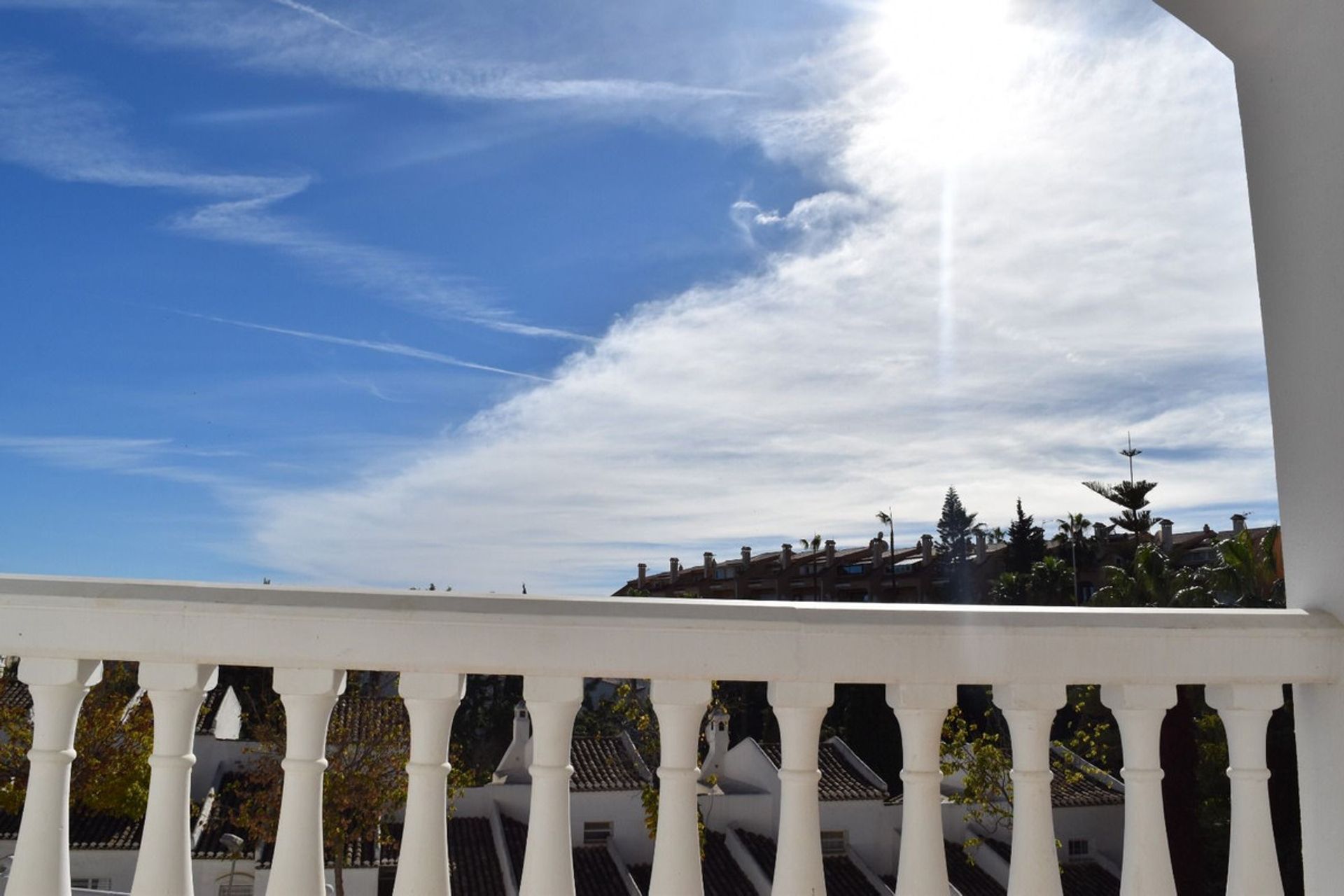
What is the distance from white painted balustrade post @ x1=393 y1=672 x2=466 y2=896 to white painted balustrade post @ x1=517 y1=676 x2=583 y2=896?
0.10 meters

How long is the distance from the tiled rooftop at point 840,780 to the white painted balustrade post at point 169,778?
51.5ft

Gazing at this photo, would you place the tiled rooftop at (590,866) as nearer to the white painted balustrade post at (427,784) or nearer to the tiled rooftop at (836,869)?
the tiled rooftop at (836,869)

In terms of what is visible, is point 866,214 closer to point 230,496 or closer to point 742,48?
point 742,48

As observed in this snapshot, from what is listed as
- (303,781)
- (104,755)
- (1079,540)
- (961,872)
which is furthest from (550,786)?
(1079,540)

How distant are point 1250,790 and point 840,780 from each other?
62.1ft

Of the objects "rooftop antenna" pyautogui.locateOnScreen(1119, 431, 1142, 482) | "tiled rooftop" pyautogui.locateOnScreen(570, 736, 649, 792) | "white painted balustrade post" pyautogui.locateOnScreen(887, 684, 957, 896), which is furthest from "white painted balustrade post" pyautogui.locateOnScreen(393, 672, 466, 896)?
"rooftop antenna" pyautogui.locateOnScreen(1119, 431, 1142, 482)

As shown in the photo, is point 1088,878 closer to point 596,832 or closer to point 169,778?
point 169,778

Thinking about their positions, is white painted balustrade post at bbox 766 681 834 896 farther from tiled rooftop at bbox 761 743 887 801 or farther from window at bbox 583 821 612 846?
window at bbox 583 821 612 846

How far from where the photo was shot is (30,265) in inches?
826

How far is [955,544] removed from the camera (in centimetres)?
3572

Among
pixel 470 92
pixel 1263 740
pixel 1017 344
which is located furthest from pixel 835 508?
pixel 1263 740

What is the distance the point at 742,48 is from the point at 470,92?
884 inches

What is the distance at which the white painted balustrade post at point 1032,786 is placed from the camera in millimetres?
1276

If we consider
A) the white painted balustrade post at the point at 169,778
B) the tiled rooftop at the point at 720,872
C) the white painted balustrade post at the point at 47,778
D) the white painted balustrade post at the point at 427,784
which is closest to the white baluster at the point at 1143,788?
the white painted balustrade post at the point at 427,784
